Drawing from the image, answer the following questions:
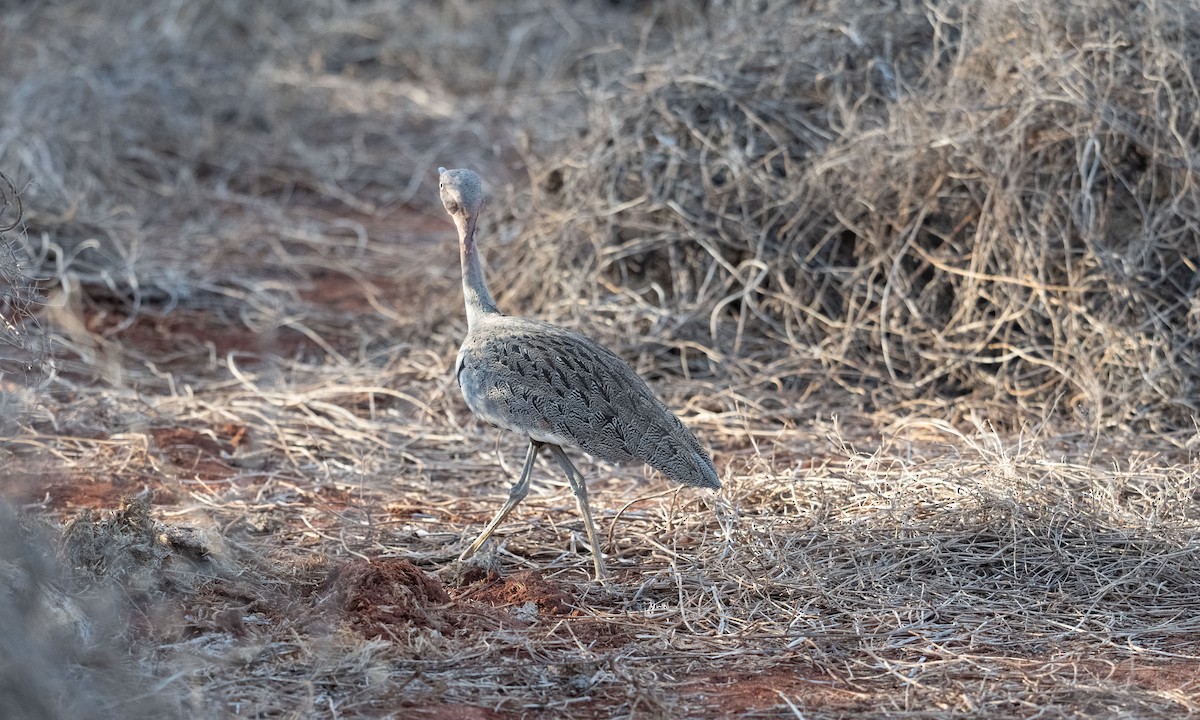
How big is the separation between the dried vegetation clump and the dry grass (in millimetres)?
22

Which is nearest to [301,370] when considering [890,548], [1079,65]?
[890,548]

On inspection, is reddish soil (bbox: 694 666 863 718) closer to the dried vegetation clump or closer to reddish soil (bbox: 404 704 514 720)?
reddish soil (bbox: 404 704 514 720)

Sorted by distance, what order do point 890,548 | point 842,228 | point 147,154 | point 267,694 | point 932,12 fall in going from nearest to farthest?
point 267,694
point 890,548
point 842,228
point 932,12
point 147,154

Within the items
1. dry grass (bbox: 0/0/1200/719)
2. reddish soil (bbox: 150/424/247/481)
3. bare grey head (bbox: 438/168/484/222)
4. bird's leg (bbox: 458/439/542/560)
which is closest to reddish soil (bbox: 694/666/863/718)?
dry grass (bbox: 0/0/1200/719)

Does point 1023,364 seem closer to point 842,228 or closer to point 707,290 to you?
point 842,228

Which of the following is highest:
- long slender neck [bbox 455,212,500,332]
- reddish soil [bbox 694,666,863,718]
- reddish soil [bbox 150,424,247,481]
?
long slender neck [bbox 455,212,500,332]

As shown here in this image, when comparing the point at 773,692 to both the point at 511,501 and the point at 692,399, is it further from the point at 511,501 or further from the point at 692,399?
the point at 692,399

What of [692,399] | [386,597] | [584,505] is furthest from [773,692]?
[692,399]

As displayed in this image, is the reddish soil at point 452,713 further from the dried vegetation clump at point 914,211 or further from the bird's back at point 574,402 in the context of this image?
the dried vegetation clump at point 914,211

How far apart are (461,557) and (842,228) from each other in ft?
9.01

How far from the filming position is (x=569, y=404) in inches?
164

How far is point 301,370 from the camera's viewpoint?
6.64 meters

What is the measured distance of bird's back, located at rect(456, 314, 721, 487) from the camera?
412 cm

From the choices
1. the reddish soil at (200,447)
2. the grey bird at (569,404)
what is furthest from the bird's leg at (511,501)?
the reddish soil at (200,447)
